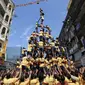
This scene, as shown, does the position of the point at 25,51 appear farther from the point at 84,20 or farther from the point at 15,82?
the point at 84,20

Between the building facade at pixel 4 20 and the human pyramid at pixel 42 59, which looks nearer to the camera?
the human pyramid at pixel 42 59

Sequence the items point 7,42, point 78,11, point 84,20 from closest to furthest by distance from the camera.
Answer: point 84,20
point 78,11
point 7,42

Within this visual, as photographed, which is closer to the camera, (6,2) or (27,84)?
(27,84)

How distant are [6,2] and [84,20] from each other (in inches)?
578

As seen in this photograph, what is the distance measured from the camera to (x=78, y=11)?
64.7 feet

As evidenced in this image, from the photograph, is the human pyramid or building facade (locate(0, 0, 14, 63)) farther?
building facade (locate(0, 0, 14, 63))

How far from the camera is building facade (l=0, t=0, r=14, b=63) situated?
21609mm

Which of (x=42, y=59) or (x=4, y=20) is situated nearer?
(x=42, y=59)

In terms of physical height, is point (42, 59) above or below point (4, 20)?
below

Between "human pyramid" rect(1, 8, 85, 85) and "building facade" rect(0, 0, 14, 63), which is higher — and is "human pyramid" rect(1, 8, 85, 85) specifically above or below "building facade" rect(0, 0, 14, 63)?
below

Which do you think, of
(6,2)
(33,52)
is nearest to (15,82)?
(33,52)

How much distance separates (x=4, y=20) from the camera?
2328 cm

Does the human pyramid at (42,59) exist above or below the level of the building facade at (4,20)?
below

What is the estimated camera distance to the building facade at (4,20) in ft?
70.9
